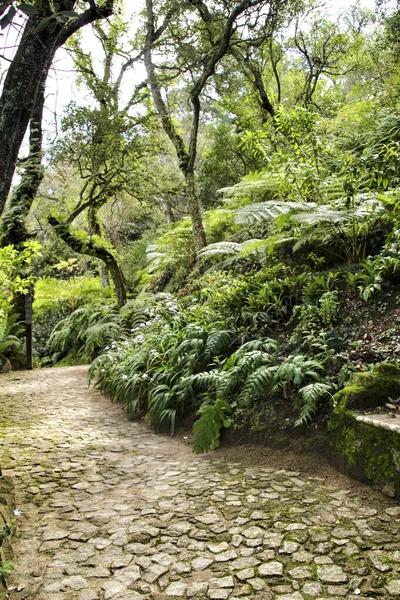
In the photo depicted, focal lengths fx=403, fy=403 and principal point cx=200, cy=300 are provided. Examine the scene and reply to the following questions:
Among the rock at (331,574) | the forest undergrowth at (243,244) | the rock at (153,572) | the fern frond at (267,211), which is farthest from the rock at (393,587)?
the fern frond at (267,211)

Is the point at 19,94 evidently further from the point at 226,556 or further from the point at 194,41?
the point at 194,41

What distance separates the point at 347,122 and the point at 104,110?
196 inches

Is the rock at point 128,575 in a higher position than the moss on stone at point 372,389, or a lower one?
lower

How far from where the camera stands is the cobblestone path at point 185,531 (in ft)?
6.65

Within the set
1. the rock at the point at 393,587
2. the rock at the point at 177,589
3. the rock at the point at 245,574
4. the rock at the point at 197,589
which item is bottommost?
the rock at the point at 177,589

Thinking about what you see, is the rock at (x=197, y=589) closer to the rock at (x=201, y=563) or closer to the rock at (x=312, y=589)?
the rock at (x=201, y=563)

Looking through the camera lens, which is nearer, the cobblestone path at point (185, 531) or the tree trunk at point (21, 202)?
the cobblestone path at point (185, 531)

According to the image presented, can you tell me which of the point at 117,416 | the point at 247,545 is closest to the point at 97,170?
the point at 117,416

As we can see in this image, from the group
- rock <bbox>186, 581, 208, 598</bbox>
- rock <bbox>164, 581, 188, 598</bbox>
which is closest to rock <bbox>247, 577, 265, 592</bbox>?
rock <bbox>186, 581, 208, 598</bbox>

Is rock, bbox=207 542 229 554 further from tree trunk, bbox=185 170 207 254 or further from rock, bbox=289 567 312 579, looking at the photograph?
tree trunk, bbox=185 170 207 254

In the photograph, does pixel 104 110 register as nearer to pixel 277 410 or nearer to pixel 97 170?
pixel 97 170

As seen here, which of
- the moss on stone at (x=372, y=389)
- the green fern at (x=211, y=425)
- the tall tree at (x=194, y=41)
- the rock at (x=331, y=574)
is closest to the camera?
the rock at (x=331, y=574)

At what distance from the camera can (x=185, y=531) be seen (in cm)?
257

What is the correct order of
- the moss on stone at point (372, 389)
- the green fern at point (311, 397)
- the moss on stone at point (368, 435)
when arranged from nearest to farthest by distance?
the moss on stone at point (368, 435) → the moss on stone at point (372, 389) → the green fern at point (311, 397)
